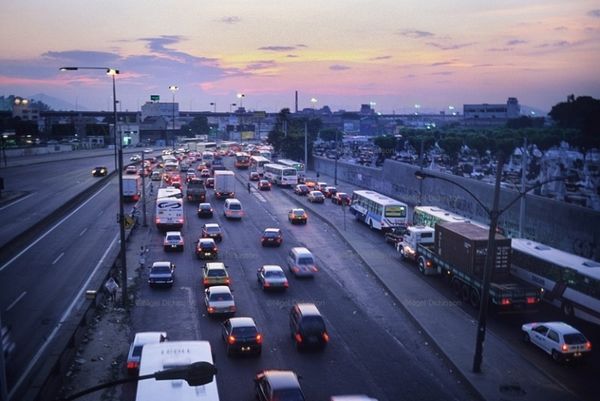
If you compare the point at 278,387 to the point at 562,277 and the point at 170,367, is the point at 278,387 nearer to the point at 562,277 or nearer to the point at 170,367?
the point at 170,367

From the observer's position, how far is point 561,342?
22938 mm

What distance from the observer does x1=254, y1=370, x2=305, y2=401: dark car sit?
17812 mm

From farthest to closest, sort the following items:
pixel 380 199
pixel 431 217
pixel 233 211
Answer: pixel 233 211 < pixel 380 199 < pixel 431 217

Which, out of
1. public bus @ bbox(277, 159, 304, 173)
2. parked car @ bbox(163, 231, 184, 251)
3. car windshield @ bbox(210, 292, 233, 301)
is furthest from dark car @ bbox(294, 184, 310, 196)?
car windshield @ bbox(210, 292, 233, 301)

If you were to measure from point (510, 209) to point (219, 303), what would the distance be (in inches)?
1057

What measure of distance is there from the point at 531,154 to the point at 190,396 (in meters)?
89.5

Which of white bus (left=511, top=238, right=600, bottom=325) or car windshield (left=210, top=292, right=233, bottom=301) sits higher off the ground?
white bus (left=511, top=238, right=600, bottom=325)

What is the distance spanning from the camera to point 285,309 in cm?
3006

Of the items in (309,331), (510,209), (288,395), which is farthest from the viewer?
(510,209)

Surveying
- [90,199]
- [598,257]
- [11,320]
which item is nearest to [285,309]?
[11,320]

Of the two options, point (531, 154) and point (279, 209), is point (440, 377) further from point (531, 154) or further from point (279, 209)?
point (531, 154)

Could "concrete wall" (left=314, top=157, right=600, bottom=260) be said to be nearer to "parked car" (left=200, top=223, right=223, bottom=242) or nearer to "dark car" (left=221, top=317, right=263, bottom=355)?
"parked car" (left=200, top=223, right=223, bottom=242)

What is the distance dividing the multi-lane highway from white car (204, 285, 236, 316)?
2.28 ft

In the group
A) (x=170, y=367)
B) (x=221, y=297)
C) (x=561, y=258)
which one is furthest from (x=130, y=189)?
(x=170, y=367)
